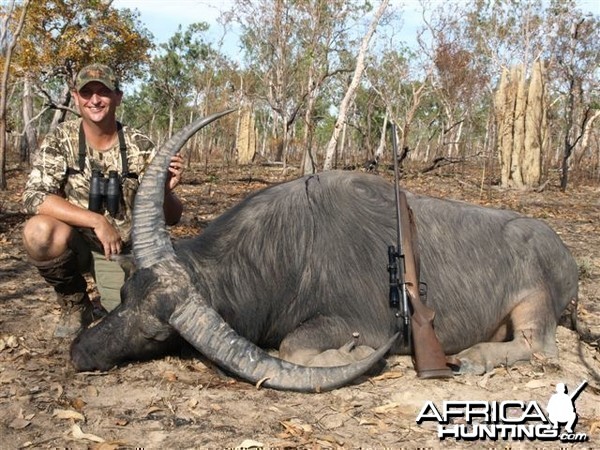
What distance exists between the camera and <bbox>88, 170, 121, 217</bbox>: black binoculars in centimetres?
431

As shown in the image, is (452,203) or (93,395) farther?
(452,203)

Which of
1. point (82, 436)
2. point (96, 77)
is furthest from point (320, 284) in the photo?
point (96, 77)

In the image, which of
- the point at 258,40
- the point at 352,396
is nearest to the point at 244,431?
the point at 352,396

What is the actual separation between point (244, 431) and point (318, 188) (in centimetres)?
181

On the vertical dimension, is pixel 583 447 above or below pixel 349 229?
below

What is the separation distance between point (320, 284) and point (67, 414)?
1620 millimetres

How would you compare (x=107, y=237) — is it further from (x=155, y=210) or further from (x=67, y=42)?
(x=67, y=42)

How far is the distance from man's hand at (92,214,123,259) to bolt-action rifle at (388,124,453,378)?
1800 millimetres

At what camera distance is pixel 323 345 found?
144 inches

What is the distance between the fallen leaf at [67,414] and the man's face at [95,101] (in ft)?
7.37


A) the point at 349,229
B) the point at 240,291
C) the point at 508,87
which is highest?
the point at 508,87

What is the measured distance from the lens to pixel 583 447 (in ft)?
9.27

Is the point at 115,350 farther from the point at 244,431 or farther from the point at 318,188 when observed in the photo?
the point at 318,188

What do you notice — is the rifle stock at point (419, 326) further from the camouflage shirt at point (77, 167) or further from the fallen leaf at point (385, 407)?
the camouflage shirt at point (77, 167)
